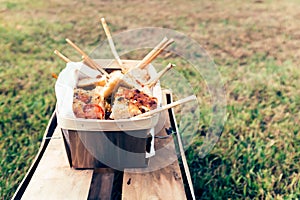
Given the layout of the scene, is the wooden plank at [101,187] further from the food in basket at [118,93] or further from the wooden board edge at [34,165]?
the food in basket at [118,93]

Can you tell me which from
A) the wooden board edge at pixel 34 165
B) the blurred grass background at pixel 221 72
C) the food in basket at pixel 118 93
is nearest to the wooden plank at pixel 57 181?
the wooden board edge at pixel 34 165

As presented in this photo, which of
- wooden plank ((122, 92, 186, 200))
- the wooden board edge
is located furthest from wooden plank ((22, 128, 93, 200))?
wooden plank ((122, 92, 186, 200))

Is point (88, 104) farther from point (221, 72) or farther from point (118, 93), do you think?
point (221, 72)

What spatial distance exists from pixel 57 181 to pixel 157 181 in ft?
1.21

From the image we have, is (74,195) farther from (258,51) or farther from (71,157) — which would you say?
(258,51)

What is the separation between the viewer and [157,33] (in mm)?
3998

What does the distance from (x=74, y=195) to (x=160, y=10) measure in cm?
333

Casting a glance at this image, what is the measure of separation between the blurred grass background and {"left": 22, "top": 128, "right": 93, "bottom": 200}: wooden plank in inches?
21.7

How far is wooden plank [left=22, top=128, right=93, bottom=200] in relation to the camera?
143 cm

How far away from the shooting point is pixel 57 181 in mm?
1499

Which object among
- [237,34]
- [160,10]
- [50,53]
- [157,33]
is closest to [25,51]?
[50,53]

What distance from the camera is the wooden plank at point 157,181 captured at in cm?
147

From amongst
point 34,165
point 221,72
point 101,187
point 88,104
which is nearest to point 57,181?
point 34,165

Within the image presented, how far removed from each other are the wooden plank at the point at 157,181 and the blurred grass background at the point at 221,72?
0.54 meters
